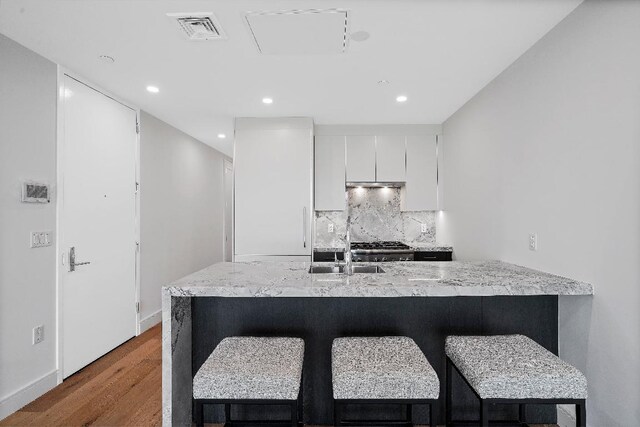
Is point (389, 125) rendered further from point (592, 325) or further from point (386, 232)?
point (592, 325)

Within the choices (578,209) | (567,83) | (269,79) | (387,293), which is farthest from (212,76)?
(578,209)

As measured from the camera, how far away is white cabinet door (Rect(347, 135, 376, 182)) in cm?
434

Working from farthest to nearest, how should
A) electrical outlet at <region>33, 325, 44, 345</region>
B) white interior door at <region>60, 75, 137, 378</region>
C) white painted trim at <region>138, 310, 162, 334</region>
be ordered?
white painted trim at <region>138, 310, 162, 334</region> → white interior door at <region>60, 75, 137, 378</region> → electrical outlet at <region>33, 325, 44, 345</region>

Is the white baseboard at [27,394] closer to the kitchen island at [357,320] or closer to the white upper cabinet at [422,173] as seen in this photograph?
the kitchen island at [357,320]

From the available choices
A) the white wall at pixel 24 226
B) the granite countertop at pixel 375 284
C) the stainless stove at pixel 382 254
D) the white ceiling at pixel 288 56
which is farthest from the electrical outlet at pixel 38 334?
the stainless stove at pixel 382 254

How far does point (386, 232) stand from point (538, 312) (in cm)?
266

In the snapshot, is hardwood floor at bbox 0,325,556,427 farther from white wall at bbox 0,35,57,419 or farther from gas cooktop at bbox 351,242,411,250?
gas cooktop at bbox 351,242,411,250

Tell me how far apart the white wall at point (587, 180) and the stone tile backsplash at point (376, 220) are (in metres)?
1.88

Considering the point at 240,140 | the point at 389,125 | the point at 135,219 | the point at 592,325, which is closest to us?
the point at 592,325

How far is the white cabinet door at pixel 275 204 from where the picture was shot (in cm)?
396

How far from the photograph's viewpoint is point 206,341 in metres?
2.02

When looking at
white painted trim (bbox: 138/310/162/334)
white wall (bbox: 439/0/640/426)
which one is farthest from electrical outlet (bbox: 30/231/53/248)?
white wall (bbox: 439/0/640/426)

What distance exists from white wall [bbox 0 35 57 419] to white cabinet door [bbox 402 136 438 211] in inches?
141

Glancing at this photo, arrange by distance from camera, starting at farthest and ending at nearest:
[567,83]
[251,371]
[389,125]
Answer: [389,125] < [567,83] < [251,371]
